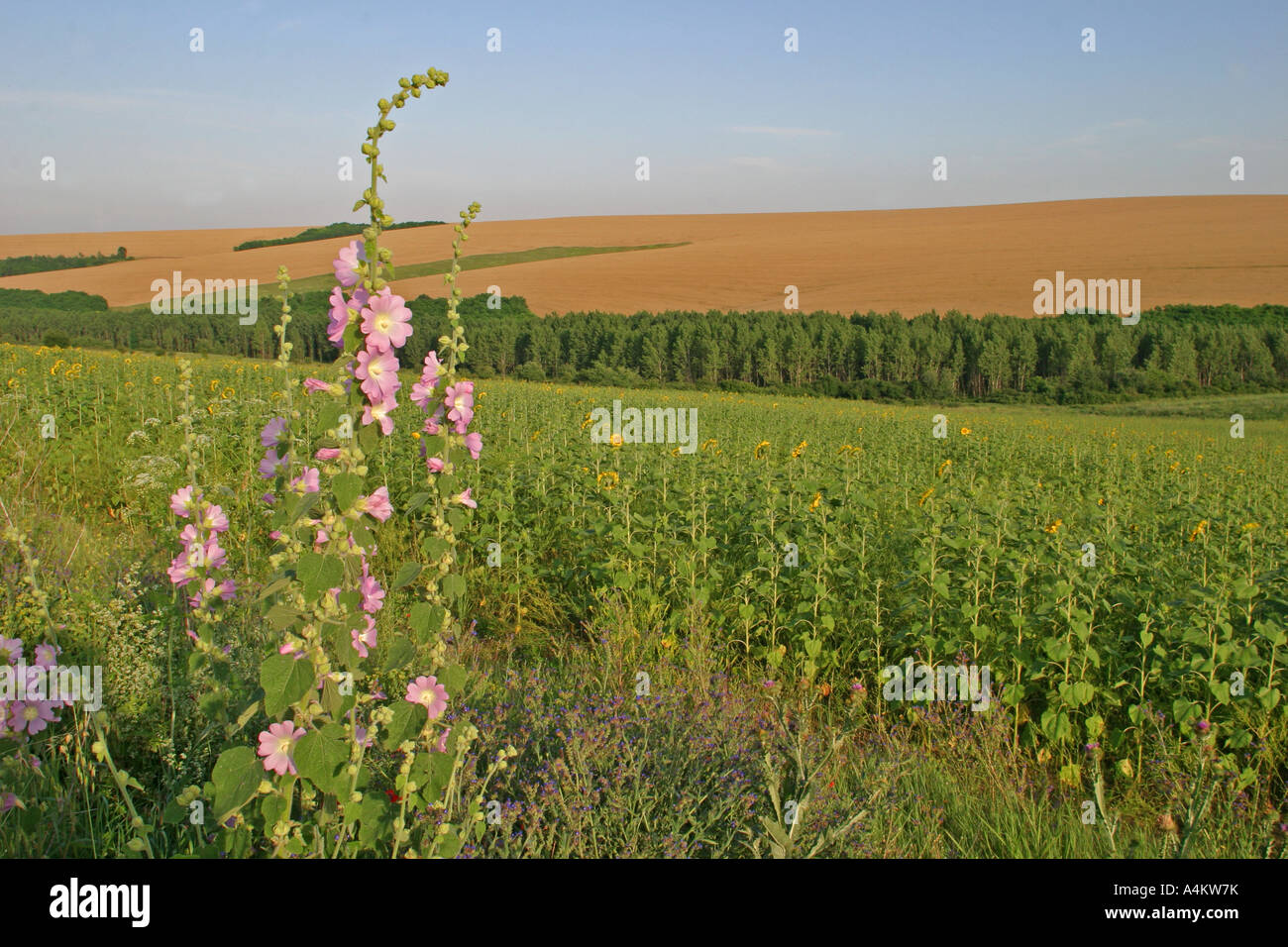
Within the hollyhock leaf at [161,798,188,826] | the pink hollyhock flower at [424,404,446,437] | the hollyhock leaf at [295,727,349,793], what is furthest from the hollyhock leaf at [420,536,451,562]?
the hollyhock leaf at [161,798,188,826]

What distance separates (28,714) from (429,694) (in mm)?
1207

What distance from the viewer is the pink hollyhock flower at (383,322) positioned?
6.01ft

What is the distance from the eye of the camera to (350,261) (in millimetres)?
1872

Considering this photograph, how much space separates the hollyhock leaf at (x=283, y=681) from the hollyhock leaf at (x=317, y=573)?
0.15 metres

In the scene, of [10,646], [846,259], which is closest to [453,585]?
[10,646]

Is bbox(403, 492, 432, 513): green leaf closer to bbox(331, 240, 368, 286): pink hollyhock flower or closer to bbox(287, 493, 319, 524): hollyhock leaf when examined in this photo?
bbox(287, 493, 319, 524): hollyhock leaf

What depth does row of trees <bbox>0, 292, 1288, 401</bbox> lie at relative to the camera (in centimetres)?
3925

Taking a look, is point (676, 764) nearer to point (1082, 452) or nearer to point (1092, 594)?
point (1092, 594)

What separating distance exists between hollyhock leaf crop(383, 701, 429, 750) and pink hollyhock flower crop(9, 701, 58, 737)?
1.08 metres

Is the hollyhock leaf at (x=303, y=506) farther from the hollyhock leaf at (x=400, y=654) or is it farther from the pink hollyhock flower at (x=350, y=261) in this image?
the pink hollyhock flower at (x=350, y=261)

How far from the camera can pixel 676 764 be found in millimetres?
2963

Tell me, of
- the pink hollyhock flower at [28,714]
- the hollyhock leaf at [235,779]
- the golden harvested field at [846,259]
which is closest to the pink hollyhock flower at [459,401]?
the hollyhock leaf at [235,779]

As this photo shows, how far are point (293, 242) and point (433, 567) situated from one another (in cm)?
7745

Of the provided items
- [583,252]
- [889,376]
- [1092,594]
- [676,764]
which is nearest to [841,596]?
[1092,594]
